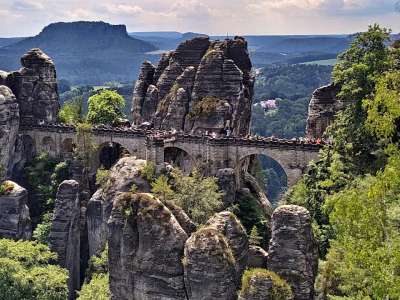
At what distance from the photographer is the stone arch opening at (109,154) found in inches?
2933

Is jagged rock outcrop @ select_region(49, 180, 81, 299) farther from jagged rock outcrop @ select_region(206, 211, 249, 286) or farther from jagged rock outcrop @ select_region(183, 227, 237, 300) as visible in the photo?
jagged rock outcrop @ select_region(183, 227, 237, 300)

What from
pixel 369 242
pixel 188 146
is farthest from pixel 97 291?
pixel 188 146

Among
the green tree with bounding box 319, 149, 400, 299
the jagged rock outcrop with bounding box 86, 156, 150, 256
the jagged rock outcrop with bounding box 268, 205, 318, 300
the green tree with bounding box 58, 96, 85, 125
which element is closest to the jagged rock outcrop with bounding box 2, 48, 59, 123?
the green tree with bounding box 58, 96, 85, 125

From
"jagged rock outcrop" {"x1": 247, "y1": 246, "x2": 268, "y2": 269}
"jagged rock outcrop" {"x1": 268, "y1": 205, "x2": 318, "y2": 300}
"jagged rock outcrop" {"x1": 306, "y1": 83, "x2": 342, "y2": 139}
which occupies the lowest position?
"jagged rock outcrop" {"x1": 247, "y1": 246, "x2": 268, "y2": 269}

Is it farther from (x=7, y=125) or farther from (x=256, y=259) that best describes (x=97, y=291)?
(x=7, y=125)

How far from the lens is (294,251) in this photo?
3069 centimetres

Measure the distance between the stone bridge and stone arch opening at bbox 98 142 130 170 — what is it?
2.12 feet

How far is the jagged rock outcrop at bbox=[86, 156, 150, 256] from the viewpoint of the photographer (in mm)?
53094

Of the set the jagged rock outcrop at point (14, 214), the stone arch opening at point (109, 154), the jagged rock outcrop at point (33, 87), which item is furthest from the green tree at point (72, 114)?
the jagged rock outcrop at point (14, 214)

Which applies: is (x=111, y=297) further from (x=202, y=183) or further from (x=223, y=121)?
(x=223, y=121)

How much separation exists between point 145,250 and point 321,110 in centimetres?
3687

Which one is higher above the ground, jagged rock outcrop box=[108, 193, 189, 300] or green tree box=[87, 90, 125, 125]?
green tree box=[87, 90, 125, 125]

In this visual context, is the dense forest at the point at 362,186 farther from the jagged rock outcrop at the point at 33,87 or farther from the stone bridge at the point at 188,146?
the jagged rock outcrop at the point at 33,87

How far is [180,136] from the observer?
66375 millimetres
